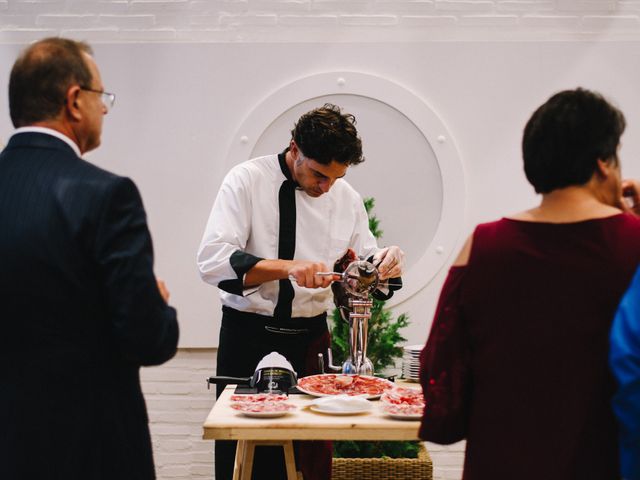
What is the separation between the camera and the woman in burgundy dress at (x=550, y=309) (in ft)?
4.80

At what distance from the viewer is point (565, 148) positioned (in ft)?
4.96

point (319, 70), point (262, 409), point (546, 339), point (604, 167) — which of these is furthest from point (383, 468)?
point (604, 167)

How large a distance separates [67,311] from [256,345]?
1.50 meters

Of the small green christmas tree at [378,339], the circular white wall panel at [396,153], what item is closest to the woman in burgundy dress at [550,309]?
the small green christmas tree at [378,339]

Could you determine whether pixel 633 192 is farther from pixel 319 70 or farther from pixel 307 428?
pixel 319 70

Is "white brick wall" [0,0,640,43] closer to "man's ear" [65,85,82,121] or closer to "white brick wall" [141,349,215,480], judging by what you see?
"white brick wall" [141,349,215,480]

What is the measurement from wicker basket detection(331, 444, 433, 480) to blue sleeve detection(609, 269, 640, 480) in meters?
2.16

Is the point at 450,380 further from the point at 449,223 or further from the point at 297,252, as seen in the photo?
the point at 449,223

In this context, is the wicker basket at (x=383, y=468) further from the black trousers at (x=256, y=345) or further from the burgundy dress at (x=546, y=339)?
the burgundy dress at (x=546, y=339)

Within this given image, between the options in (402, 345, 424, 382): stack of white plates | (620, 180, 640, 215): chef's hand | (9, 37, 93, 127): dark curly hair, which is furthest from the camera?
(402, 345, 424, 382): stack of white plates

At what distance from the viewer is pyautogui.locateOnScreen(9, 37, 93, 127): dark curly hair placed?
165cm

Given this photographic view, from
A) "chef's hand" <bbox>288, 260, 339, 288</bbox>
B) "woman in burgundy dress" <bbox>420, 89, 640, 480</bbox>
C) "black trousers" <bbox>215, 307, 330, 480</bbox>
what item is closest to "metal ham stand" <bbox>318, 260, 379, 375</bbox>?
"chef's hand" <bbox>288, 260, 339, 288</bbox>

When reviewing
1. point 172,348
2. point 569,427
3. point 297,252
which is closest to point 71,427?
point 172,348

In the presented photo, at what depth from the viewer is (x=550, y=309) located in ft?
4.83
